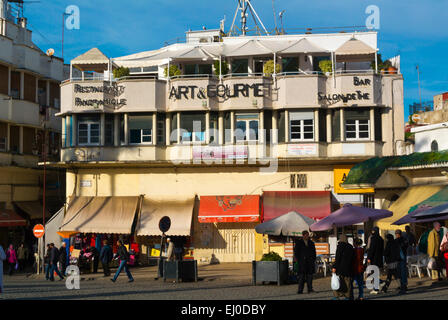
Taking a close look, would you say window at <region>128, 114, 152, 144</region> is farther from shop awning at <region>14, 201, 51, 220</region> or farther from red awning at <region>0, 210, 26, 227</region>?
shop awning at <region>14, 201, 51, 220</region>

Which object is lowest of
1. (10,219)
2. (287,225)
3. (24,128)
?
(10,219)

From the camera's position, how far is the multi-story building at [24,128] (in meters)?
35.4

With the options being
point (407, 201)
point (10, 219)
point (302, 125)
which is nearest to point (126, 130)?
point (10, 219)

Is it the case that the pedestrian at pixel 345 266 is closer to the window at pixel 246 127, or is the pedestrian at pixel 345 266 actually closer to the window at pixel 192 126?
the window at pixel 246 127

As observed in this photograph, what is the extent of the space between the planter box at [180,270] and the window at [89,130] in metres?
11.7

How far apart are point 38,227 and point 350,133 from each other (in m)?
15.7

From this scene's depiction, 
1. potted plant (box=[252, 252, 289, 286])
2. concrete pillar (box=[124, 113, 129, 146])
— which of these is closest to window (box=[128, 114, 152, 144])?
concrete pillar (box=[124, 113, 129, 146])

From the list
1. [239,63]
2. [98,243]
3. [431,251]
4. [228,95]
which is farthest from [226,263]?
[431,251]

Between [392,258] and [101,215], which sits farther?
[101,215]

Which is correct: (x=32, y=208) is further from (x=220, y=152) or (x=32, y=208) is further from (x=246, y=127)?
(x=246, y=127)

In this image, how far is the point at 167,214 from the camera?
31.1 meters

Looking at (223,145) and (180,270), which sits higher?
(223,145)

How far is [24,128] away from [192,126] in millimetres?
11754

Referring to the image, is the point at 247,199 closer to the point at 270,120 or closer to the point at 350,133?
the point at 270,120
